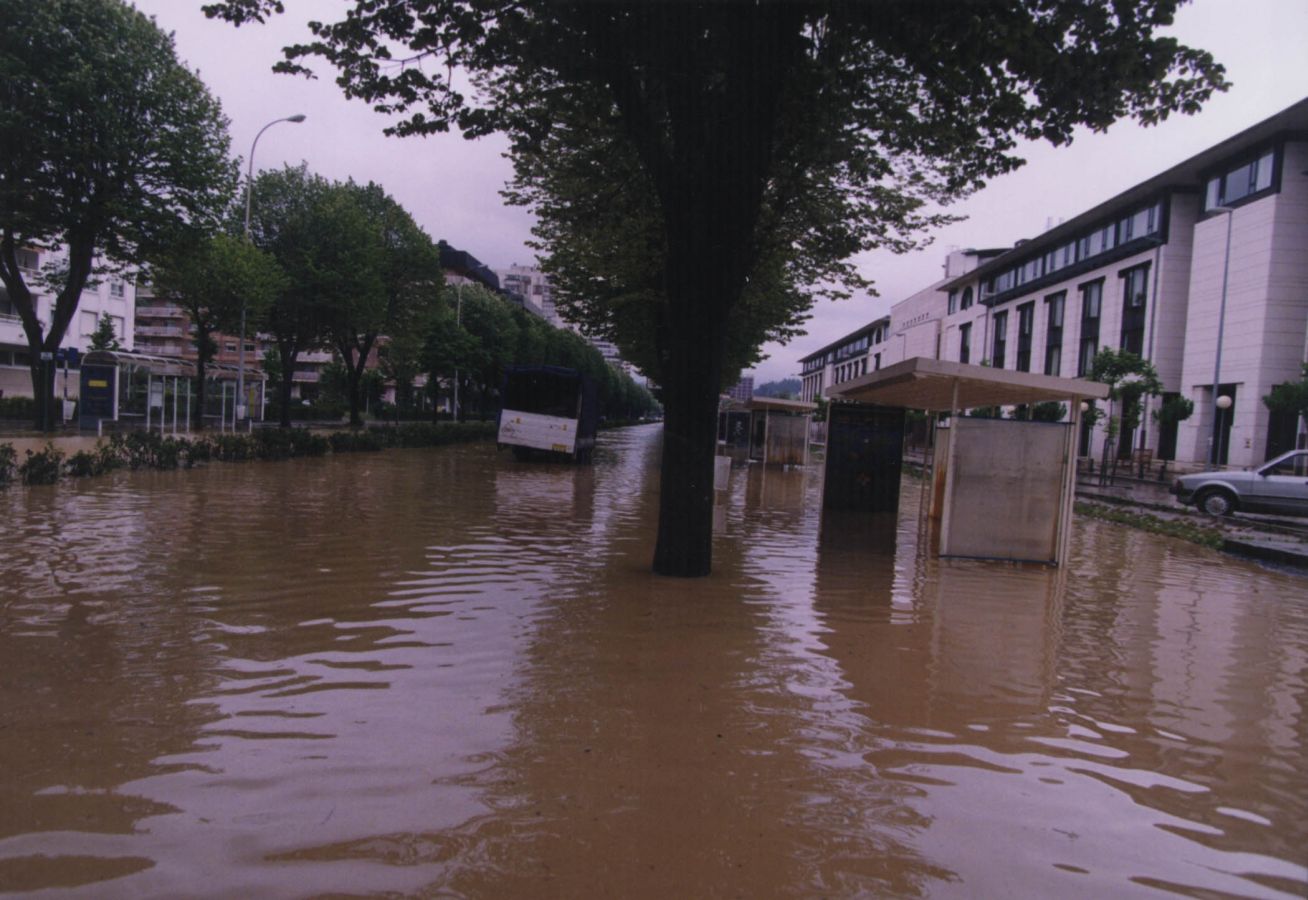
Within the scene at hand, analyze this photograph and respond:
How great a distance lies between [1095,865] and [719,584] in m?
5.15

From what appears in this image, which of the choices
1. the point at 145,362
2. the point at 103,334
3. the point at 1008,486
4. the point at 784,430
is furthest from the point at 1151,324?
the point at 103,334

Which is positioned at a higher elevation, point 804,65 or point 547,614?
point 804,65

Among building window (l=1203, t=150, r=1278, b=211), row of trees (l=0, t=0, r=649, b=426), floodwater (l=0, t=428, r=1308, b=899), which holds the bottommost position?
floodwater (l=0, t=428, r=1308, b=899)

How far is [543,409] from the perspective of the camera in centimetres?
2683

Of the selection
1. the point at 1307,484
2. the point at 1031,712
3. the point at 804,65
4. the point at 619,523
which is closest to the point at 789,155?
the point at 804,65

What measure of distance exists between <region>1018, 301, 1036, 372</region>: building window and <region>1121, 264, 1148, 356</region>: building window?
10316mm

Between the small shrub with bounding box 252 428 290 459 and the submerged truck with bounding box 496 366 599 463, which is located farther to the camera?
the submerged truck with bounding box 496 366 599 463

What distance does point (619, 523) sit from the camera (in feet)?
42.7

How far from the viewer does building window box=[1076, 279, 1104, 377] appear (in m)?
47.8

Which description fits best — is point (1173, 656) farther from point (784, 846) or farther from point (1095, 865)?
point (784, 846)

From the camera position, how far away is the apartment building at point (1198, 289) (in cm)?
3309

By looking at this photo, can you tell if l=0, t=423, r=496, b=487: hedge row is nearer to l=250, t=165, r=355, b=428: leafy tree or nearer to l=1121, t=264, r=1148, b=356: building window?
l=250, t=165, r=355, b=428: leafy tree

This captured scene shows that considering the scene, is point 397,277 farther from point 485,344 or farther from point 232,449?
point 232,449

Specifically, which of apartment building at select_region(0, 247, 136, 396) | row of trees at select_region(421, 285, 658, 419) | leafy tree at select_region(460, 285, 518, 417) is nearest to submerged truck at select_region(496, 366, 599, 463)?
row of trees at select_region(421, 285, 658, 419)
